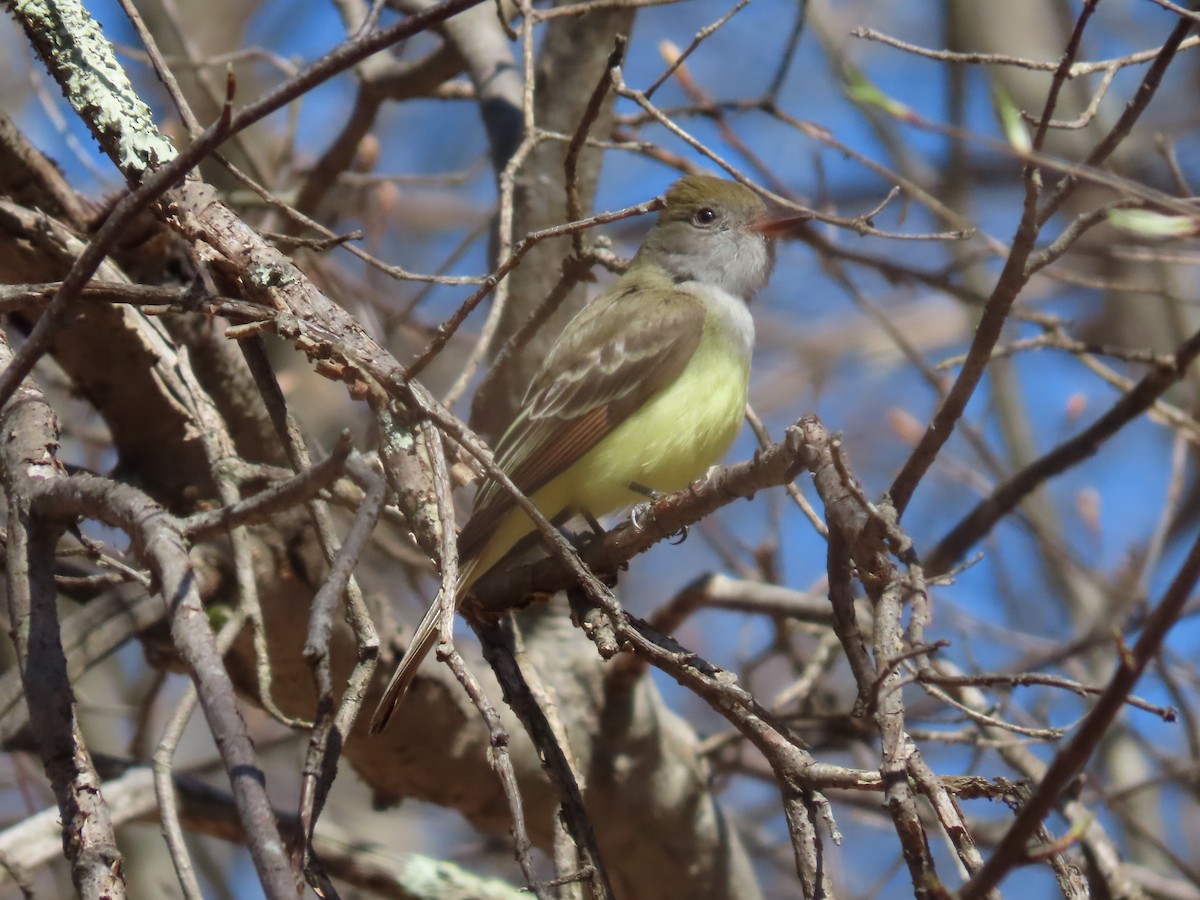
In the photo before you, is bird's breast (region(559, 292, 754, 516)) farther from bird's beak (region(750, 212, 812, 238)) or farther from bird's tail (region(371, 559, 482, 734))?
bird's tail (region(371, 559, 482, 734))

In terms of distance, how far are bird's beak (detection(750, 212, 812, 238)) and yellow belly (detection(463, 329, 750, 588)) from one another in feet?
2.68

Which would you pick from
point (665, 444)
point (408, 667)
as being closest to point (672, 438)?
point (665, 444)

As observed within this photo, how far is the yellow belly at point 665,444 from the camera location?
4.57m

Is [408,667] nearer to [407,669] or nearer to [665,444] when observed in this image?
[407,669]

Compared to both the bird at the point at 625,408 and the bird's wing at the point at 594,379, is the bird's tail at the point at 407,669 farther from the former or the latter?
the bird's wing at the point at 594,379

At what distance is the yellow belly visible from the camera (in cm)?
457

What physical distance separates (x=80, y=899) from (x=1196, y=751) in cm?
473

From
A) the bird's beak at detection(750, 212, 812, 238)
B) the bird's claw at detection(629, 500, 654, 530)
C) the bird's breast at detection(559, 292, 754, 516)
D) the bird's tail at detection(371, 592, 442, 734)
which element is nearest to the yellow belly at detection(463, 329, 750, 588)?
the bird's breast at detection(559, 292, 754, 516)

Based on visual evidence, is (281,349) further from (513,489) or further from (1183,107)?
(1183,107)

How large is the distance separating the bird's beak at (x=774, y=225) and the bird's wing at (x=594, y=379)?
48 cm

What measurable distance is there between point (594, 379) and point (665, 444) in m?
0.42

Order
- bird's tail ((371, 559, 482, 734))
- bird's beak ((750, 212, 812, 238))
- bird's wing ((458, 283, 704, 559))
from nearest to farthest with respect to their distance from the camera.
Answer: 1. bird's tail ((371, 559, 482, 734))
2. bird's wing ((458, 283, 704, 559))
3. bird's beak ((750, 212, 812, 238))

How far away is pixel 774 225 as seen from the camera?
548 centimetres

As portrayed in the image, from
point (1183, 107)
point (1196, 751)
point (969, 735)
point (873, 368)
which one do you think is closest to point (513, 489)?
point (969, 735)
